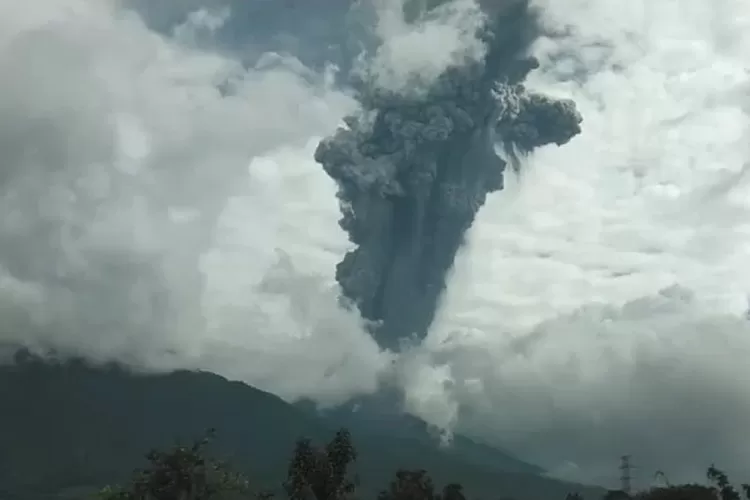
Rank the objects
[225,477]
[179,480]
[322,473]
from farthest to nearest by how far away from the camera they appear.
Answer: [225,477]
[179,480]
[322,473]

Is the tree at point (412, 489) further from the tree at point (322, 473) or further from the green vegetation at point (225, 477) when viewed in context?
the tree at point (322, 473)

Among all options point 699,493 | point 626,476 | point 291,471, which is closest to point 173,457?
point 291,471

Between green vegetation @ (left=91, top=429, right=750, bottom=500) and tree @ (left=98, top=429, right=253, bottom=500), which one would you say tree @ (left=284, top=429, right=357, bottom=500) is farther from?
tree @ (left=98, top=429, right=253, bottom=500)

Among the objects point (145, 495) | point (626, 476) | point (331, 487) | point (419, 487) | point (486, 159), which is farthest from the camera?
point (486, 159)

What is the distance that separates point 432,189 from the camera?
173000mm

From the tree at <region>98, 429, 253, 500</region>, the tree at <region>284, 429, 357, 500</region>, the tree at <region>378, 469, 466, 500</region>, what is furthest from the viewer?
the tree at <region>378, 469, 466, 500</region>

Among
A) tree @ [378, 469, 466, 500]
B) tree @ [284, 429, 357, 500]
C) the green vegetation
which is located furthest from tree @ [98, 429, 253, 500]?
tree @ [378, 469, 466, 500]

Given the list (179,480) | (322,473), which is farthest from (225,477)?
(322,473)

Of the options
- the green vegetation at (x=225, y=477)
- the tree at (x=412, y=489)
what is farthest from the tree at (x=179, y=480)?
the tree at (x=412, y=489)

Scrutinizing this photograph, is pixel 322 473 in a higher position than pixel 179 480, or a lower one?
higher

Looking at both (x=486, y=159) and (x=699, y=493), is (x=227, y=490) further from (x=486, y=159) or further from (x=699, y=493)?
(x=486, y=159)

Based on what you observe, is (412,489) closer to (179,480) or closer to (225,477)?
(225,477)

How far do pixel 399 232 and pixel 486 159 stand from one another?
22.1 metres

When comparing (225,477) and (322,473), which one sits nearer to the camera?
(322,473)
